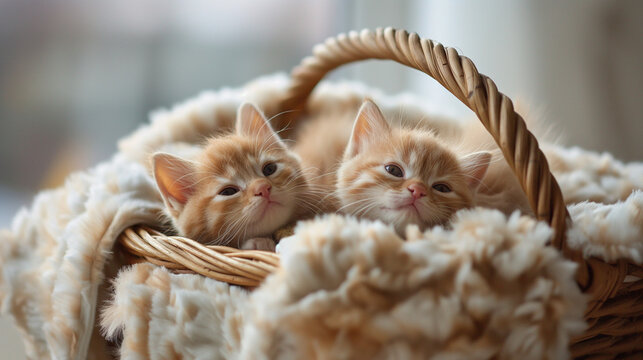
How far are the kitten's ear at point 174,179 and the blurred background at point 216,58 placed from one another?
0.95m

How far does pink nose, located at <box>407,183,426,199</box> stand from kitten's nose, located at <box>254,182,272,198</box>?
22 cm

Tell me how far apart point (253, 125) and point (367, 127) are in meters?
0.22

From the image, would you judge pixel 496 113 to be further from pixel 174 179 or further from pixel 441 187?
pixel 174 179

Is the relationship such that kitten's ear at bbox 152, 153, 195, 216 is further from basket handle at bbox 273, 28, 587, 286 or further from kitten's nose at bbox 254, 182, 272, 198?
basket handle at bbox 273, 28, 587, 286

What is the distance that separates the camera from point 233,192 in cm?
84

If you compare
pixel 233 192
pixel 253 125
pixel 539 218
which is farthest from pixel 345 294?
pixel 253 125

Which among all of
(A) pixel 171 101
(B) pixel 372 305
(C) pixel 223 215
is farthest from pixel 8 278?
(A) pixel 171 101

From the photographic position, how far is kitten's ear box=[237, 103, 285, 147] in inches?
37.3

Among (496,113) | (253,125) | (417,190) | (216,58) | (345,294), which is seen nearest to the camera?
(345,294)

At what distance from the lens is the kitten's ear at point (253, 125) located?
947 mm

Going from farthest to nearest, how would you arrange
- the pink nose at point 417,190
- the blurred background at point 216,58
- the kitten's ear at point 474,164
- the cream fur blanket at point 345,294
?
the blurred background at point 216,58, the kitten's ear at point 474,164, the pink nose at point 417,190, the cream fur blanket at point 345,294

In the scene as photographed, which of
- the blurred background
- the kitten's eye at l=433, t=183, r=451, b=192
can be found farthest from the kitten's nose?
the blurred background

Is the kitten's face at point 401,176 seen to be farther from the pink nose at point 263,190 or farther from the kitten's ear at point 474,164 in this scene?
the pink nose at point 263,190

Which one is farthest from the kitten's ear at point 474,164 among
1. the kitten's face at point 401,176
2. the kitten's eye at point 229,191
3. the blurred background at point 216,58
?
the blurred background at point 216,58
